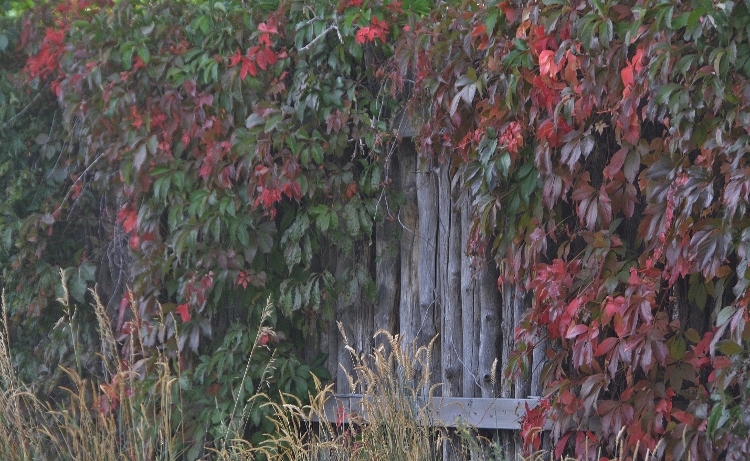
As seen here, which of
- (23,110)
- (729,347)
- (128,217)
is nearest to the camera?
(729,347)

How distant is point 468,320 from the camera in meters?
3.68

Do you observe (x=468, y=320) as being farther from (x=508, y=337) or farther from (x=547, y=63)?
(x=547, y=63)

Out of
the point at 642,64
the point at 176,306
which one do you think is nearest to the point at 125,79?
the point at 176,306

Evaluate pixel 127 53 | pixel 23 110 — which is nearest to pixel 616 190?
pixel 127 53

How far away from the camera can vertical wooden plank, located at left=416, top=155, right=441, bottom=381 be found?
3807mm

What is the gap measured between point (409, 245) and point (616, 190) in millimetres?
1171

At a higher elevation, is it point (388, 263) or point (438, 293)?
point (388, 263)

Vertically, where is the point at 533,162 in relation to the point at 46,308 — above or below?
above

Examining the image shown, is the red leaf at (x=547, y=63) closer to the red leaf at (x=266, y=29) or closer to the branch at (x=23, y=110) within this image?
the red leaf at (x=266, y=29)

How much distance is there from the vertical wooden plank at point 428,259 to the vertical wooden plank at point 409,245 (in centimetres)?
3

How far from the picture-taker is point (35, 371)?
4883 mm

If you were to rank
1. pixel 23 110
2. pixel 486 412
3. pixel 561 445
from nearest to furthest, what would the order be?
pixel 561 445 → pixel 486 412 → pixel 23 110

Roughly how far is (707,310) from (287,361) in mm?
1903

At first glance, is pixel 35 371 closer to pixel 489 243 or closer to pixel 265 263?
pixel 265 263
